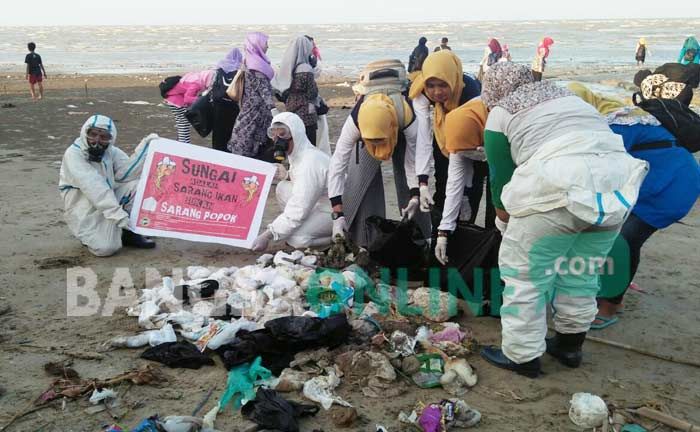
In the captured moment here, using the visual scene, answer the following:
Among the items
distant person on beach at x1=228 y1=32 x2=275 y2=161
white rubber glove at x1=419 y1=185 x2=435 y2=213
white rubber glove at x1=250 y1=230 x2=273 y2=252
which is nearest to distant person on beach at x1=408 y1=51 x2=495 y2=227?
white rubber glove at x1=419 y1=185 x2=435 y2=213

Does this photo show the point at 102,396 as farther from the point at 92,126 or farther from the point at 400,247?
the point at 92,126

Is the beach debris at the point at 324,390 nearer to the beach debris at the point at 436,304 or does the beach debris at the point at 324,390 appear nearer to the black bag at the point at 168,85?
the beach debris at the point at 436,304

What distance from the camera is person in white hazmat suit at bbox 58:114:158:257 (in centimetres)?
→ 511

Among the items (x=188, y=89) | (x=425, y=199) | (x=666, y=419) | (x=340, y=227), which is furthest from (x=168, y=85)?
(x=666, y=419)

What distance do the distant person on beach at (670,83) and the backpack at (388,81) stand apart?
65.2 inches

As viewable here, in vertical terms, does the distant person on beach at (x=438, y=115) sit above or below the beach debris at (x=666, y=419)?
above

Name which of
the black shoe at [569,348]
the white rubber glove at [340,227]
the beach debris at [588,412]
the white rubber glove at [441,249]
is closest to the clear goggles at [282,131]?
the white rubber glove at [340,227]

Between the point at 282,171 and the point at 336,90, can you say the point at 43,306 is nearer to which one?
the point at 282,171

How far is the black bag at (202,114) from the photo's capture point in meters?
6.73

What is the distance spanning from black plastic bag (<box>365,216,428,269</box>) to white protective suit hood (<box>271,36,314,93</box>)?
2.64 metres

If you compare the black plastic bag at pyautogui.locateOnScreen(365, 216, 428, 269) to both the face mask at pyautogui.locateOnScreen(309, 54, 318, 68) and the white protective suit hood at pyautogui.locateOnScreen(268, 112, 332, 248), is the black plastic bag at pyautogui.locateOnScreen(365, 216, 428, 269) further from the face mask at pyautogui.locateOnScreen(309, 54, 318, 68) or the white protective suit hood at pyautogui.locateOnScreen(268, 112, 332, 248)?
the face mask at pyautogui.locateOnScreen(309, 54, 318, 68)

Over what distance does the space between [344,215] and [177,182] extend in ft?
4.37

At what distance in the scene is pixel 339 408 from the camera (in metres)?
3.02

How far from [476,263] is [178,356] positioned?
1893mm
